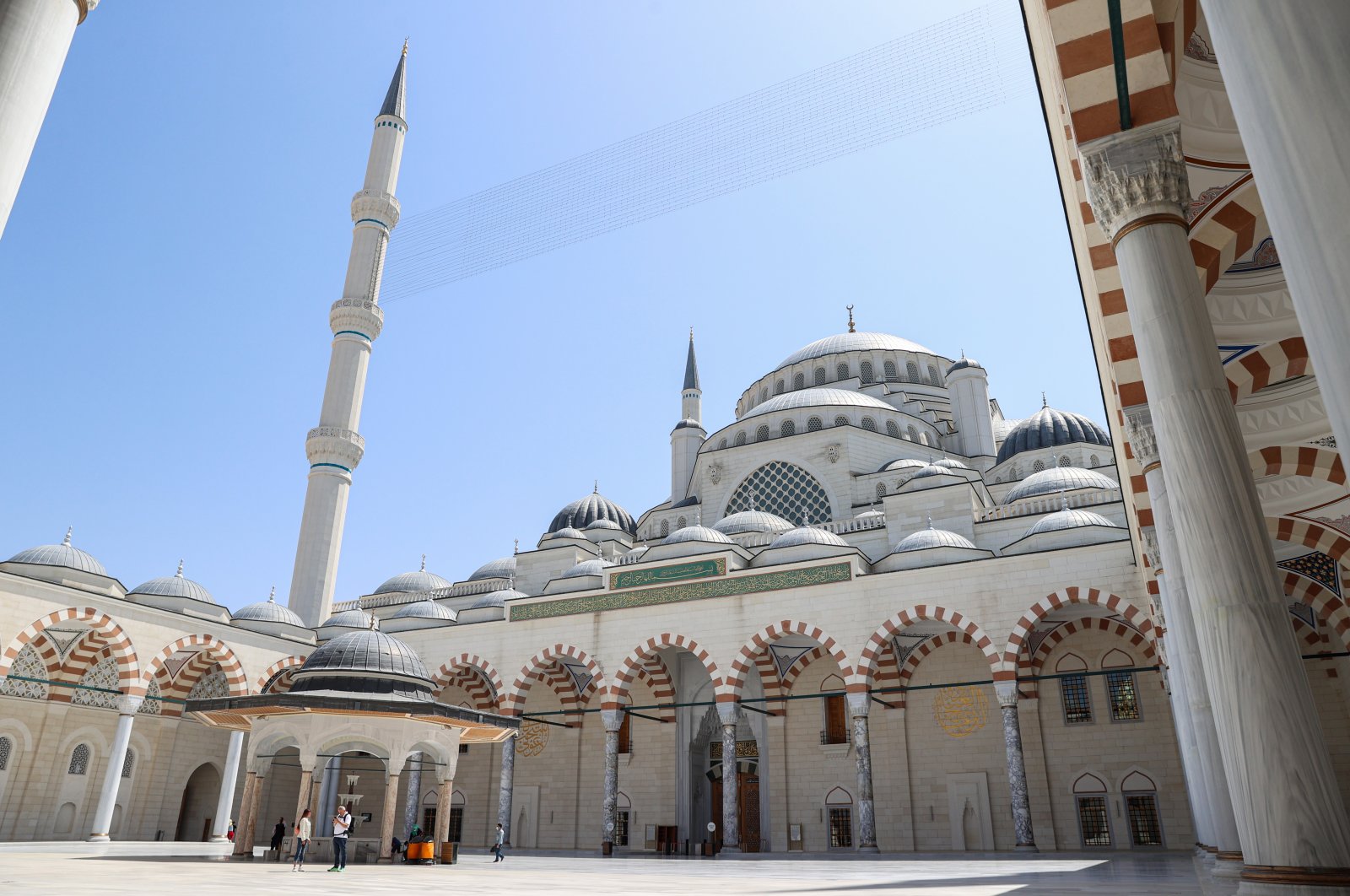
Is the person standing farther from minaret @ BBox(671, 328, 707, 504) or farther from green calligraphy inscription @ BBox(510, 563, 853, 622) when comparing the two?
minaret @ BBox(671, 328, 707, 504)

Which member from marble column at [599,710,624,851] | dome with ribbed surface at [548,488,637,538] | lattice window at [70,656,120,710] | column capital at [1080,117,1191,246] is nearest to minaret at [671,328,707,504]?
dome with ribbed surface at [548,488,637,538]

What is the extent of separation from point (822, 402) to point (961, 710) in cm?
981

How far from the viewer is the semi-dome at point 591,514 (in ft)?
87.0

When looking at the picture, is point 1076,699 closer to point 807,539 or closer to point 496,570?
point 807,539

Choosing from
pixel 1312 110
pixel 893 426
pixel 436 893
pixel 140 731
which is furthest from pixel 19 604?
pixel 893 426

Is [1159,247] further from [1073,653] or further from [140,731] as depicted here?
[140,731]

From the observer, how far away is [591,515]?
26.6 m

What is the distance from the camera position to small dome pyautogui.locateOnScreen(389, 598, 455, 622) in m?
20.2

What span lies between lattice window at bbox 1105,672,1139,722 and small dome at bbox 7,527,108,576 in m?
17.7

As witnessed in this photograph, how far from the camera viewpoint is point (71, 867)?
813 cm

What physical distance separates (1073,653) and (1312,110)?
15568 millimetres

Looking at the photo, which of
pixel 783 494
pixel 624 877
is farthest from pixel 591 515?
pixel 624 877

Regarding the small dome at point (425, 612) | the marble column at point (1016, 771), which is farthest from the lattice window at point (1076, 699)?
the small dome at point (425, 612)

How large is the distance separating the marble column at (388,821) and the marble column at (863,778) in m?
6.92
